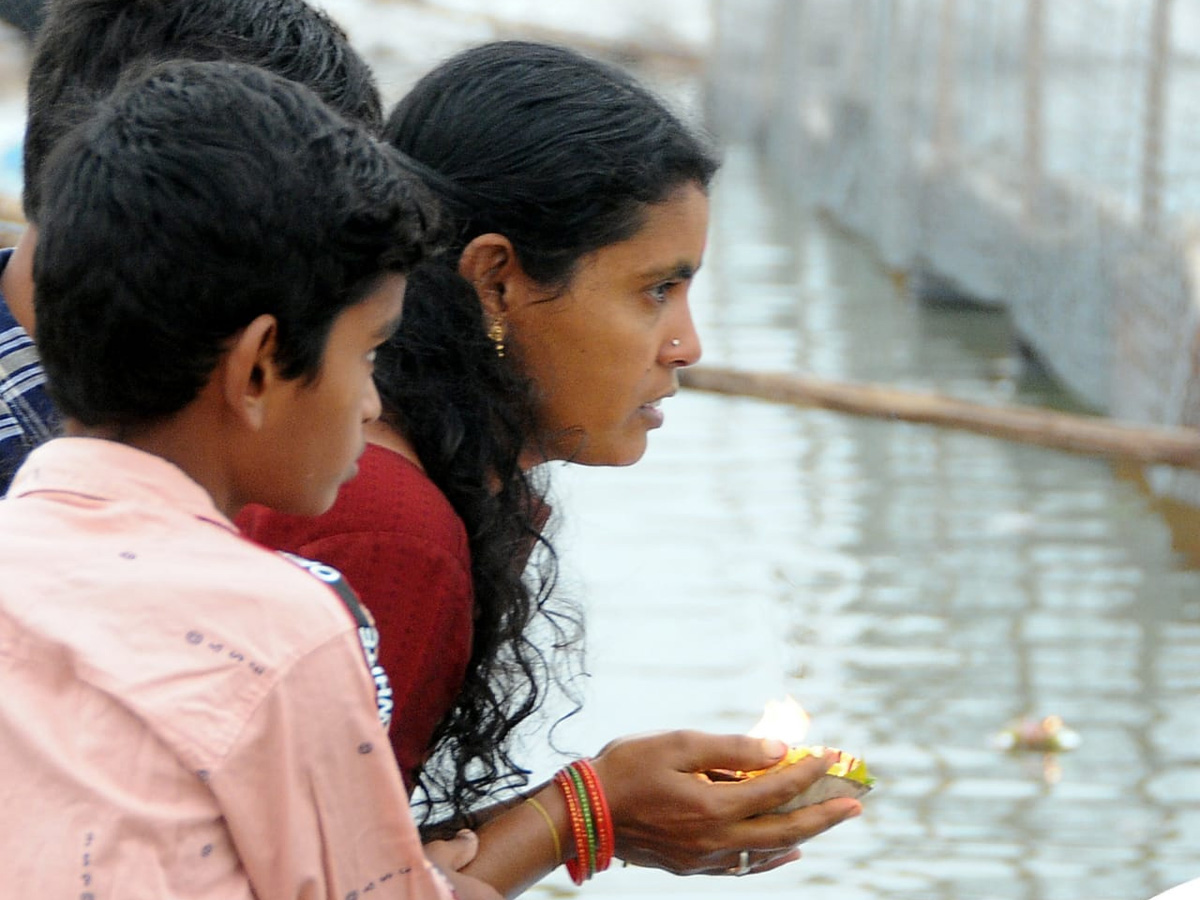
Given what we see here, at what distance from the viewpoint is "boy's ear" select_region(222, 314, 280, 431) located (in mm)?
1374

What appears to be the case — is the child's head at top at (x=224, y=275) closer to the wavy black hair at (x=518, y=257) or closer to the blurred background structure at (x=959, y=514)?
the wavy black hair at (x=518, y=257)

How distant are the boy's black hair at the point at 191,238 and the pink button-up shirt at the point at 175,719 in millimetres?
108

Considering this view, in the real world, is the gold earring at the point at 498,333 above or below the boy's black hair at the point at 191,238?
below

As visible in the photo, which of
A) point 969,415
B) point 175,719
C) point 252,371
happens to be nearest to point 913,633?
point 969,415

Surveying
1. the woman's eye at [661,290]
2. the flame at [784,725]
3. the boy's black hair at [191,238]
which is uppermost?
the boy's black hair at [191,238]

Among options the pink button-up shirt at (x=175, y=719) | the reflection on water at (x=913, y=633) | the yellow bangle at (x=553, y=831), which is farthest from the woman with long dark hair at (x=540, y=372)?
the reflection on water at (x=913, y=633)

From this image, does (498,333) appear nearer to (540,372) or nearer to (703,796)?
(540,372)

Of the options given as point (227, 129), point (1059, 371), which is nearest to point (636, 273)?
point (227, 129)

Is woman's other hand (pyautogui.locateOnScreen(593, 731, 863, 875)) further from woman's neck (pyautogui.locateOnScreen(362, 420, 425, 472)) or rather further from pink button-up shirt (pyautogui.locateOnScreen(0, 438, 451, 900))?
pink button-up shirt (pyautogui.locateOnScreen(0, 438, 451, 900))

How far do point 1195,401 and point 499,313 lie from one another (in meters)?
4.52

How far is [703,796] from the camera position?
6.29 feet

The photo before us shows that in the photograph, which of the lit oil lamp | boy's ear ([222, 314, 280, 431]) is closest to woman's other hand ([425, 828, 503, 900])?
the lit oil lamp

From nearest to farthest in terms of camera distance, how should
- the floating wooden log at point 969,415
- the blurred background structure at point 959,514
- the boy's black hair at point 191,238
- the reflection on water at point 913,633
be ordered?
the boy's black hair at point 191,238, the reflection on water at point 913,633, the blurred background structure at point 959,514, the floating wooden log at point 969,415

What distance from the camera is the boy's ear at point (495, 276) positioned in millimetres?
1989
